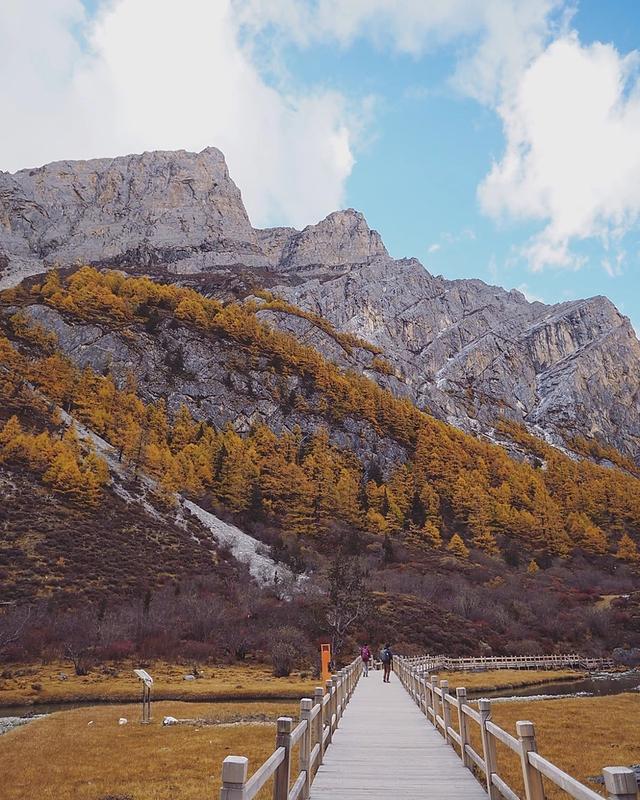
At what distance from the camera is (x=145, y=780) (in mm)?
12484

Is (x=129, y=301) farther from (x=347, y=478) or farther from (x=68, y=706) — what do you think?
(x=68, y=706)

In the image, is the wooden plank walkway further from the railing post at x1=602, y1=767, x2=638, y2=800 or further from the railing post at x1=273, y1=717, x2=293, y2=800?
the railing post at x1=602, y1=767, x2=638, y2=800

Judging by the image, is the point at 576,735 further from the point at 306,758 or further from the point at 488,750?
the point at 306,758

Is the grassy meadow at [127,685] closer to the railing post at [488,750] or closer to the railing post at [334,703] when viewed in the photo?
the railing post at [334,703]

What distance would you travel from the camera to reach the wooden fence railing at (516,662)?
139 ft

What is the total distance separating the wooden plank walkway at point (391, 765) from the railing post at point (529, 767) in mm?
2189

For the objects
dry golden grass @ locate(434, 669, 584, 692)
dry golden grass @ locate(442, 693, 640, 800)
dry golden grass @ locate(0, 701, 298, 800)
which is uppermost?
dry golden grass @ locate(0, 701, 298, 800)

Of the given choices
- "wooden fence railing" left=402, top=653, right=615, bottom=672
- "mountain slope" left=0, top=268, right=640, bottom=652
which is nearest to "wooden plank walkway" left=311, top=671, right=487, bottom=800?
"wooden fence railing" left=402, top=653, right=615, bottom=672

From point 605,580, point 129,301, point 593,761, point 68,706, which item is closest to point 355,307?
point 129,301

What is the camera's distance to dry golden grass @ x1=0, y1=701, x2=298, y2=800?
39.1 ft

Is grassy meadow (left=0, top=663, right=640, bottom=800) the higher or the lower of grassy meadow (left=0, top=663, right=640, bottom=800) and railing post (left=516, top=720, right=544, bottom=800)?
the lower

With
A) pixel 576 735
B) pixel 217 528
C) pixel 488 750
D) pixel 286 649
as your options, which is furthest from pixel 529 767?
pixel 217 528

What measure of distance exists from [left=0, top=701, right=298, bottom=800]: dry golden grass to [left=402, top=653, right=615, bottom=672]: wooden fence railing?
2167 cm

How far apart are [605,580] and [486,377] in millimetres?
110779
